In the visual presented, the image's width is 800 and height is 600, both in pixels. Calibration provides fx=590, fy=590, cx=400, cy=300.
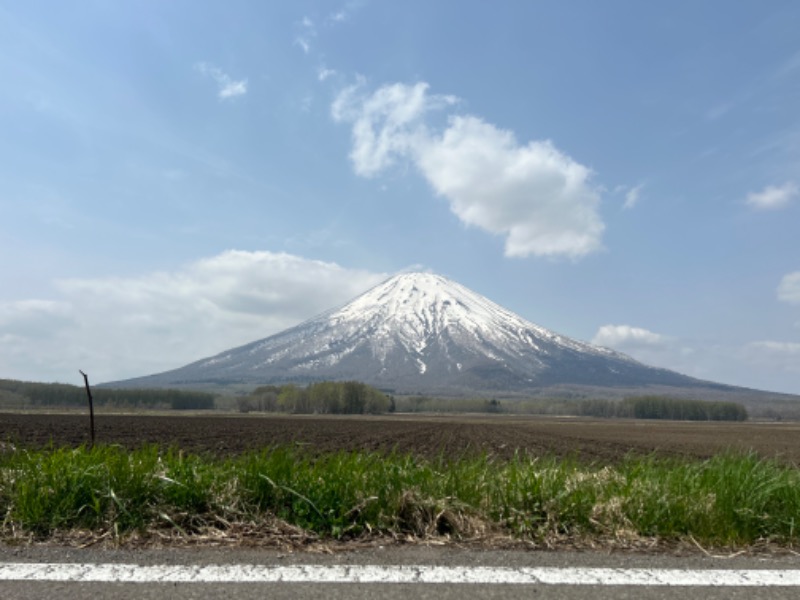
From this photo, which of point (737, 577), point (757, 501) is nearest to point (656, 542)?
point (737, 577)

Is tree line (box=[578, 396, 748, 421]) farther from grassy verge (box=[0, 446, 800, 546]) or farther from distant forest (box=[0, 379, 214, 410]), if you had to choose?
grassy verge (box=[0, 446, 800, 546])

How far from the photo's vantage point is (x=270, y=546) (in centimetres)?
336

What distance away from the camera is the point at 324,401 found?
11406 centimetres

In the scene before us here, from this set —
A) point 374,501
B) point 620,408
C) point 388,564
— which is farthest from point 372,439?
point 620,408

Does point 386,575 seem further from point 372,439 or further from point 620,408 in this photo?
point 620,408

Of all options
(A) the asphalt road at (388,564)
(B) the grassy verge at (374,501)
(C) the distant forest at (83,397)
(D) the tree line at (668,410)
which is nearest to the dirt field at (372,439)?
(B) the grassy verge at (374,501)

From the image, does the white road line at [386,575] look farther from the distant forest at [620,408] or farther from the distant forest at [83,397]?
the distant forest at [620,408]

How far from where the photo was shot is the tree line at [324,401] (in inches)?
4471

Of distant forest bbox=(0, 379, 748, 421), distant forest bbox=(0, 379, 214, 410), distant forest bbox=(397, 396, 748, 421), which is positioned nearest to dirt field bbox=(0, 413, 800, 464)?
distant forest bbox=(0, 379, 214, 410)

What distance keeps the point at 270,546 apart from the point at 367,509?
645mm

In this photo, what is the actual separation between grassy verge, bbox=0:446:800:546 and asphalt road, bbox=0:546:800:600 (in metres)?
0.33

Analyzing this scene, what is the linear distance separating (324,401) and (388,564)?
11348cm

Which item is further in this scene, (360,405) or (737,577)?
Result: (360,405)

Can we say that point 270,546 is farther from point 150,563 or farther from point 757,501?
point 757,501
